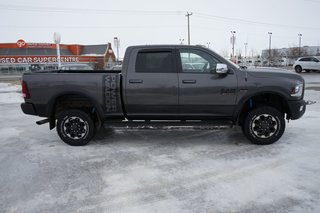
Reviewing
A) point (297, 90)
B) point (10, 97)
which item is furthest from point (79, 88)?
point (10, 97)

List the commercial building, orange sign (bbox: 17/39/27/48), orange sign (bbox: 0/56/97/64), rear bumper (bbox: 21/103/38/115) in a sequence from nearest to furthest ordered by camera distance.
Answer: rear bumper (bbox: 21/103/38/115), the commercial building, orange sign (bbox: 0/56/97/64), orange sign (bbox: 17/39/27/48)

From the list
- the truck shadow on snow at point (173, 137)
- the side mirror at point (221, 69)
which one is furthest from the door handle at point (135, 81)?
the side mirror at point (221, 69)

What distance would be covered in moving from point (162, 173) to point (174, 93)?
163 centimetres

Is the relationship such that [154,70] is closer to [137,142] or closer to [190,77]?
[190,77]

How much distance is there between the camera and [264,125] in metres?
4.96

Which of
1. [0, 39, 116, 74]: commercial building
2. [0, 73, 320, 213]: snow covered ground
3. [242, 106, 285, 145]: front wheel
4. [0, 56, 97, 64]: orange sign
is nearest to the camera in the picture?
[0, 73, 320, 213]: snow covered ground

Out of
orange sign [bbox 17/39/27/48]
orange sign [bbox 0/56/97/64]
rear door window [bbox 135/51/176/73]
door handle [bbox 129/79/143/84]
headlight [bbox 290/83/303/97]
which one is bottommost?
headlight [bbox 290/83/303/97]

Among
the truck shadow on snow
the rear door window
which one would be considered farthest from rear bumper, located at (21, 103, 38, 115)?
the rear door window

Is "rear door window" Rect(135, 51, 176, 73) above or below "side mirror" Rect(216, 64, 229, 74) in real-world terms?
above

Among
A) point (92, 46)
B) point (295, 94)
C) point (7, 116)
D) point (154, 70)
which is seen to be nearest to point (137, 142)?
point (154, 70)

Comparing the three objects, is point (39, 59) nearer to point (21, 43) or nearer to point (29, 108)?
point (21, 43)

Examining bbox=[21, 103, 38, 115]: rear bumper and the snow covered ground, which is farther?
bbox=[21, 103, 38, 115]: rear bumper

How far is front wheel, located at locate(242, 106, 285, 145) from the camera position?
4910mm

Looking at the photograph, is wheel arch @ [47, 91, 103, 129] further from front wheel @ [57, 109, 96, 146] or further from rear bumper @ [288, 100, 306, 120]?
rear bumper @ [288, 100, 306, 120]
